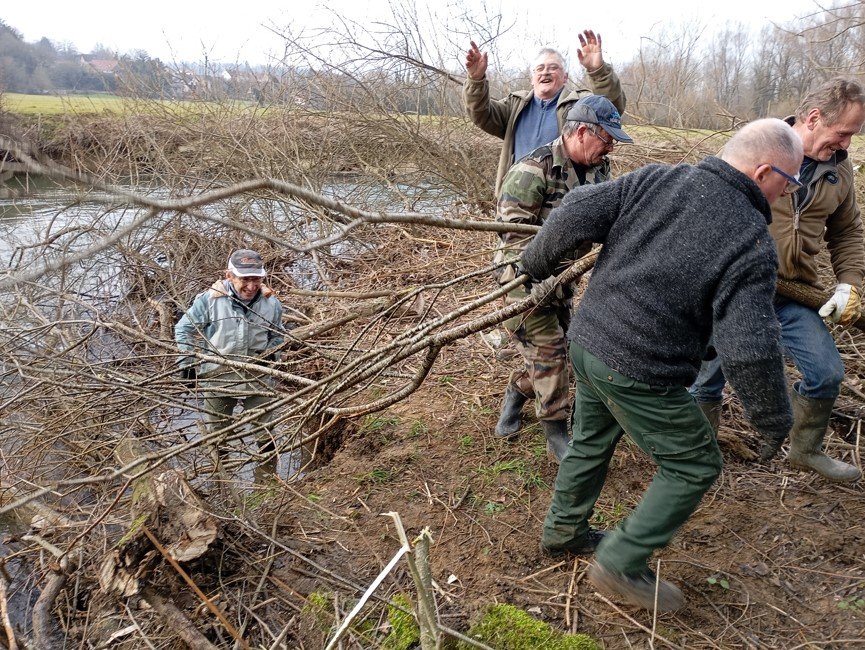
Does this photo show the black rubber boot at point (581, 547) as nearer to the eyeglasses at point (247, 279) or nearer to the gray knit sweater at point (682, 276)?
the gray knit sweater at point (682, 276)

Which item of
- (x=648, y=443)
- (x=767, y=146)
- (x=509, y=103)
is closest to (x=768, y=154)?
(x=767, y=146)

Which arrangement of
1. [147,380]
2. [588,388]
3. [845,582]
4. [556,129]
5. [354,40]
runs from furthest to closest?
[354,40]
[556,129]
[147,380]
[845,582]
[588,388]

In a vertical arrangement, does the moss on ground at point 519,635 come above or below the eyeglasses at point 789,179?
below

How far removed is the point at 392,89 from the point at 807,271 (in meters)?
7.34

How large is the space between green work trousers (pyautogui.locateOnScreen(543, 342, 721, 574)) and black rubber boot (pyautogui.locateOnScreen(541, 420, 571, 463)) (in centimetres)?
101

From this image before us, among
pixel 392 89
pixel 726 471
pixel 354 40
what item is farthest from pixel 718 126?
pixel 726 471

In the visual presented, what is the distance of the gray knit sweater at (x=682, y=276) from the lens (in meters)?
1.96

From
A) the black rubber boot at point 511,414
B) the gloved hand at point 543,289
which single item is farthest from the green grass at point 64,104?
the gloved hand at point 543,289

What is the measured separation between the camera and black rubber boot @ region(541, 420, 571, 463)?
142 inches

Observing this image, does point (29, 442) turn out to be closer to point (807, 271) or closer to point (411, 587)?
point (411, 587)

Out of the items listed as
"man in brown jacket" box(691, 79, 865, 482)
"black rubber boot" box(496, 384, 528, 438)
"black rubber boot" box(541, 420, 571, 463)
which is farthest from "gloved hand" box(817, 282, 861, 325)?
"black rubber boot" box(496, 384, 528, 438)

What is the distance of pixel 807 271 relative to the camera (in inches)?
116

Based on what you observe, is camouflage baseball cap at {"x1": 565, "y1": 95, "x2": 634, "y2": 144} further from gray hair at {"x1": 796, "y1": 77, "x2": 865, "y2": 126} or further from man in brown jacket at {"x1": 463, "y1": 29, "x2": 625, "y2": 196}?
man in brown jacket at {"x1": 463, "y1": 29, "x2": 625, "y2": 196}

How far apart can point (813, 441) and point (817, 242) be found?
1.01m
